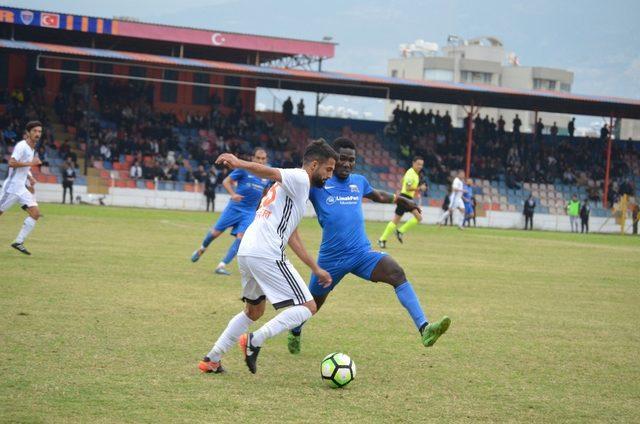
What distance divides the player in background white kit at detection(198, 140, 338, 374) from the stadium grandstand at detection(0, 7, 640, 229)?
30936 mm

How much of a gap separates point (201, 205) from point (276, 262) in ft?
109

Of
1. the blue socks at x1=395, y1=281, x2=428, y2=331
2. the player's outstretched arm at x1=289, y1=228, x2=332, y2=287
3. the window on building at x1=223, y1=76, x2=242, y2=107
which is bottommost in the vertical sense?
the blue socks at x1=395, y1=281, x2=428, y2=331

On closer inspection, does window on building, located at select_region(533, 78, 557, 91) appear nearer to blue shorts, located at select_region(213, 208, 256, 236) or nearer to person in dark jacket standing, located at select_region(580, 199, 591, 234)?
person in dark jacket standing, located at select_region(580, 199, 591, 234)

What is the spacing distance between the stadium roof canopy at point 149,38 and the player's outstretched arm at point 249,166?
3683cm

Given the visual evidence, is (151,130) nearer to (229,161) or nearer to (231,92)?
(231,92)

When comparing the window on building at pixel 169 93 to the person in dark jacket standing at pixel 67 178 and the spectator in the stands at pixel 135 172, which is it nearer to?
the spectator in the stands at pixel 135 172

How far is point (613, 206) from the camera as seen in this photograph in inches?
1933

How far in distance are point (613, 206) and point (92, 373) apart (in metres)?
44.8

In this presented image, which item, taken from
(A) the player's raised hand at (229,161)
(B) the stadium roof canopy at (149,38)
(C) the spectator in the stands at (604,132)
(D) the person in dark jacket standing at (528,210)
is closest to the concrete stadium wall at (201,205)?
(D) the person in dark jacket standing at (528,210)

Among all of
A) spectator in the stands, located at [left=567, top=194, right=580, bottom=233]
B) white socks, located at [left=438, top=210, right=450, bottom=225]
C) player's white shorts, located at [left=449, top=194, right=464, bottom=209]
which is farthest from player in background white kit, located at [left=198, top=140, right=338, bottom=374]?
spectator in the stands, located at [left=567, top=194, right=580, bottom=233]

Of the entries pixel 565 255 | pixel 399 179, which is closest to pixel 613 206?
pixel 399 179

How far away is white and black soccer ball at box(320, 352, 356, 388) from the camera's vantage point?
7.93 m

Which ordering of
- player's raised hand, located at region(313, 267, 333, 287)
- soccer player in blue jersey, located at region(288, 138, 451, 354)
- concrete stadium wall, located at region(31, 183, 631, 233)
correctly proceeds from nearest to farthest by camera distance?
player's raised hand, located at region(313, 267, 333, 287) < soccer player in blue jersey, located at region(288, 138, 451, 354) < concrete stadium wall, located at region(31, 183, 631, 233)

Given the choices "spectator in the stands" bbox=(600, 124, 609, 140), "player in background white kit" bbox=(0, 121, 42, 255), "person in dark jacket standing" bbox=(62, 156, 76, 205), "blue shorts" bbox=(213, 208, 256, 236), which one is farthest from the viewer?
"spectator in the stands" bbox=(600, 124, 609, 140)
